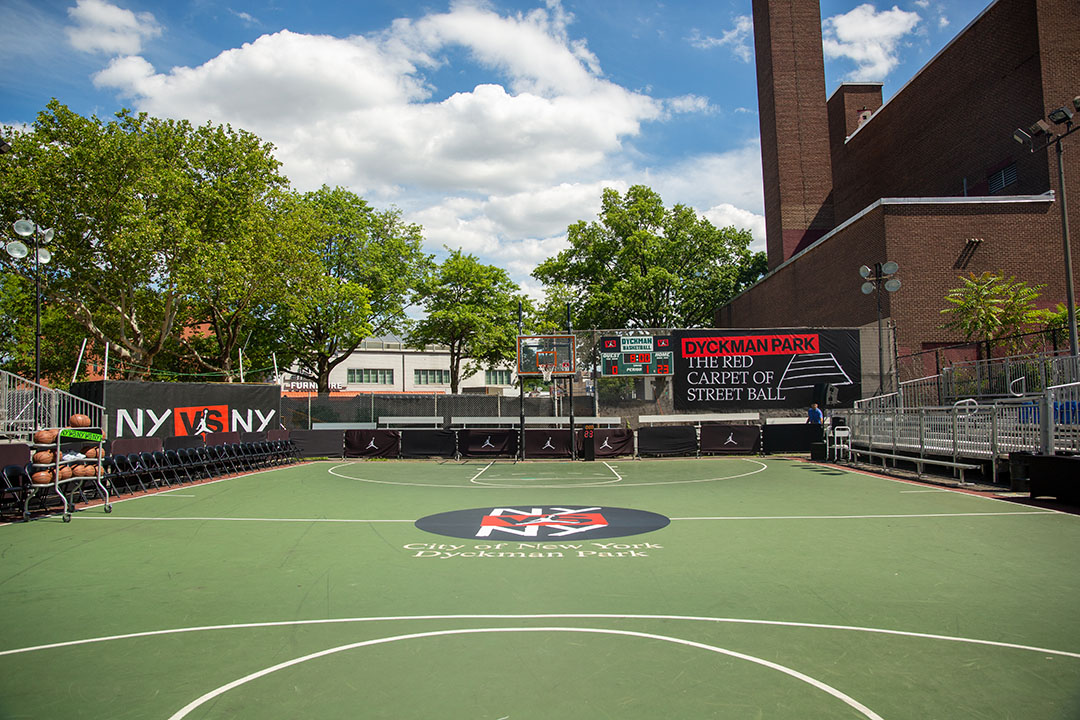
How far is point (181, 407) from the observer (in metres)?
22.7

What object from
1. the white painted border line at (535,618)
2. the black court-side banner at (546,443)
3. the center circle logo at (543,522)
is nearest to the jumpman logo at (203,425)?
the black court-side banner at (546,443)

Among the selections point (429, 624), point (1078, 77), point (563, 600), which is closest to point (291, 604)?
point (429, 624)

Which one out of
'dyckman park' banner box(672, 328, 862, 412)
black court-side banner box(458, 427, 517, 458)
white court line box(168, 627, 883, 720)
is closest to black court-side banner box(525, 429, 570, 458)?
black court-side banner box(458, 427, 517, 458)

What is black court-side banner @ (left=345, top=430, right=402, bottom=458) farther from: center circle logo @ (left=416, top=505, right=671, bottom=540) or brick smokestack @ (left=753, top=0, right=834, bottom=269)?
brick smokestack @ (left=753, top=0, right=834, bottom=269)

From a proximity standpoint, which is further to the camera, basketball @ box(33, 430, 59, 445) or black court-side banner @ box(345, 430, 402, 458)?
black court-side banner @ box(345, 430, 402, 458)

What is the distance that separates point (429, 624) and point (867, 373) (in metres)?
28.1

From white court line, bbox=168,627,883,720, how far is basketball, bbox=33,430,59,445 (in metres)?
9.84

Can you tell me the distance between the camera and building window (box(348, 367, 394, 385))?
67062mm

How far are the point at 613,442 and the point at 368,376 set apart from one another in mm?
45857

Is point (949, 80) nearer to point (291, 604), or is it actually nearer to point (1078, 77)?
point (1078, 77)

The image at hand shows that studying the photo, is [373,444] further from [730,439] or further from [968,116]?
[968,116]

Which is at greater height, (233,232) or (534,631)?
(233,232)

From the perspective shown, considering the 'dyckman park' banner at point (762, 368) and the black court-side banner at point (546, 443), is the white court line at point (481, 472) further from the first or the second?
the 'dyckman park' banner at point (762, 368)

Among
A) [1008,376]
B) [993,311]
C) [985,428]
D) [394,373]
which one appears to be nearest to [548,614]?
[985,428]
